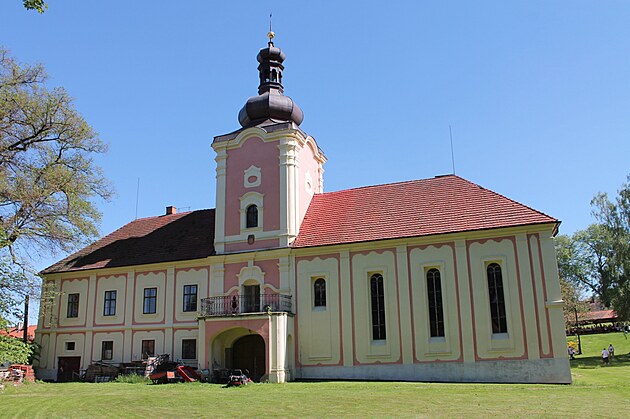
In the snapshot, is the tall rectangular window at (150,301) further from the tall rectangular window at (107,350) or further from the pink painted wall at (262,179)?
the pink painted wall at (262,179)

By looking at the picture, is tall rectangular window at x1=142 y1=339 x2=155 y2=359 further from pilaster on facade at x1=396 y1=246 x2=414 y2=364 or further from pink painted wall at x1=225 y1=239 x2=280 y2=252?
pilaster on facade at x1=396 y1=246 x2=414 y2=364

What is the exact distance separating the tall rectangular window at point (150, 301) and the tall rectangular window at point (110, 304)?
1.83 m

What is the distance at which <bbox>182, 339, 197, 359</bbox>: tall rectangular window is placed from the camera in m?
26.4

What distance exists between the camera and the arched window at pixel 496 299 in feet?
72.1

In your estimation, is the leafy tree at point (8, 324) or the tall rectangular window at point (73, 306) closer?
the leafy tree at point (8, 324)

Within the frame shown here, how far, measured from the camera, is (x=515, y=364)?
2128 cm

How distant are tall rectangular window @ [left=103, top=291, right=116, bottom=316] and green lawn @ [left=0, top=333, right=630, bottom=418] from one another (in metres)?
9.10

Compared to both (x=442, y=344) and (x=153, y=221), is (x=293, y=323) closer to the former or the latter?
(x=442, y=344)

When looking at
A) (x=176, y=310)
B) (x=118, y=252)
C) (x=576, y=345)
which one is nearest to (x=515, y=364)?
(x=176, y=310)

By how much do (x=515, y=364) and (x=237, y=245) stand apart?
42.5 ft

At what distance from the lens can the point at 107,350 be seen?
2827 centimetres

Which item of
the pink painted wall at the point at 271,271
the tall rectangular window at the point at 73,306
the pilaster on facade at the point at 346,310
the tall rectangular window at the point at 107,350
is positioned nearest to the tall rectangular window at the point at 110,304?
the tall rectangular window at the point at 107,350

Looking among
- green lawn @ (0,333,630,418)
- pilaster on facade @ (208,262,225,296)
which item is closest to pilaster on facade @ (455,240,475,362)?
green lawn @ (0,333,630,418)

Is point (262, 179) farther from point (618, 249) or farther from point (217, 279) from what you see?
point (618, 249)
